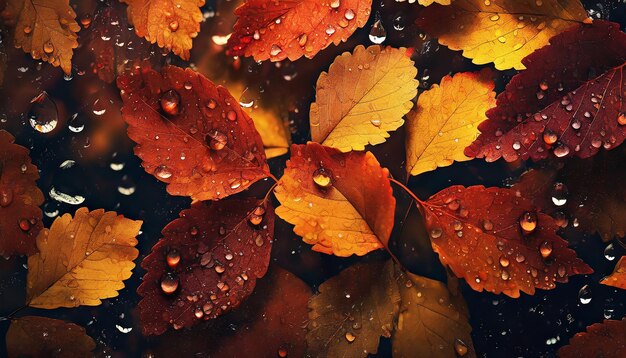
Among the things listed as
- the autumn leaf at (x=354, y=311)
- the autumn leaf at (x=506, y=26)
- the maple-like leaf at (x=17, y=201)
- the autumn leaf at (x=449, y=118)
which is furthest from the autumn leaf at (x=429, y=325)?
the maple-like leaf at (x=17, y=201)

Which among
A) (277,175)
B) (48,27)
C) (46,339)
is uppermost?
(48,27)

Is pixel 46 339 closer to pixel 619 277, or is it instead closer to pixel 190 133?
pixel 190 133

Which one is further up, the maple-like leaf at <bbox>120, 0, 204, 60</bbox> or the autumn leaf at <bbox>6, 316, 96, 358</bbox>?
the maple-like leaf at <bbox>120, 0, 204, 60</bbox>

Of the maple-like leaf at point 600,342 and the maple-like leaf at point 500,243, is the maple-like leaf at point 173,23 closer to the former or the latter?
the maple-like leaf at point 500,243

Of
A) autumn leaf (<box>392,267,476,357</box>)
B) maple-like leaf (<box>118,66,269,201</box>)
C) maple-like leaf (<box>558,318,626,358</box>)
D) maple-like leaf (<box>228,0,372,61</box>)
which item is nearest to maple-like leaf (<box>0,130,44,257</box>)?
maple-like leaf (<box>118,66,269,201</box>)

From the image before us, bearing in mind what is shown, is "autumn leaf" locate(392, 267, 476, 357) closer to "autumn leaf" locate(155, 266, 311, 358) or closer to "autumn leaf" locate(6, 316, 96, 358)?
"autumn leaf" locate(155, 266, 311, 358)

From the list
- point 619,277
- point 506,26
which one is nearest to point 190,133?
point 506,26

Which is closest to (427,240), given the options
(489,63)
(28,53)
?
(489,63)
